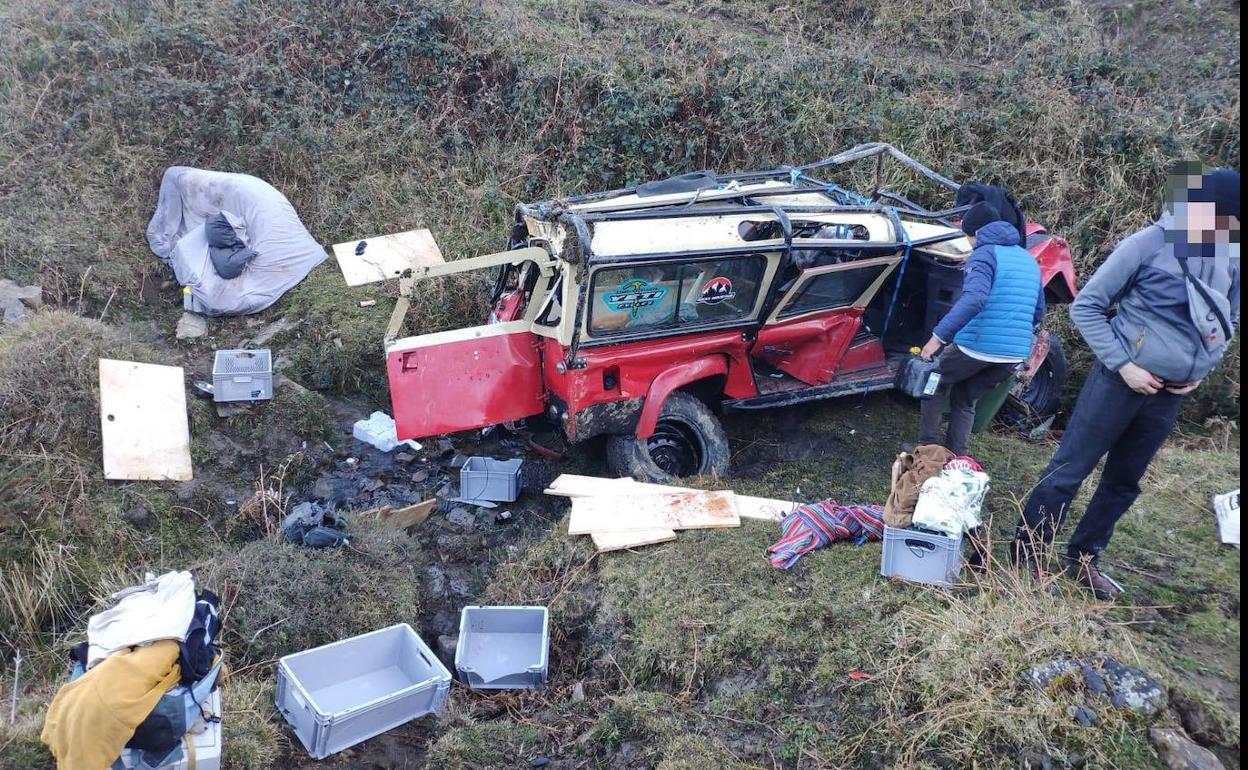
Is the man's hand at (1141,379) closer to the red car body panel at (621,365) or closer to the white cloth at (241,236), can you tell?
the red car body panel at (621,365)

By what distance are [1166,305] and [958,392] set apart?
6.04ft

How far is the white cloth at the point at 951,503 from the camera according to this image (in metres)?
3.98

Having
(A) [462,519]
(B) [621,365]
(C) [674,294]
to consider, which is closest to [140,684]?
(A) [462,519]

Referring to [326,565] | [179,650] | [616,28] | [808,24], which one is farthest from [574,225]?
[808,24]

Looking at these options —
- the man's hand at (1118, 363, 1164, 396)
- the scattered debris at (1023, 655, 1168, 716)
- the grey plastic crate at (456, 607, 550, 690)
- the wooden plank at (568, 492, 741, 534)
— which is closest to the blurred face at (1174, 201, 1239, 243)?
the man's hand at (1118, 363, 1164, 396)

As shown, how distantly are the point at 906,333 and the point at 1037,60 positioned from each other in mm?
5164

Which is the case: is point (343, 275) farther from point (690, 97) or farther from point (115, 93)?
point (690, 97)

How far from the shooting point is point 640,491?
17.8 feet

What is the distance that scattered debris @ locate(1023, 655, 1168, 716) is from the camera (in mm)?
3217

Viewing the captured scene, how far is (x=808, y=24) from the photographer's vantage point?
1060 centimetres

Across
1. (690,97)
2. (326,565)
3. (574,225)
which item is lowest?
(326,565)

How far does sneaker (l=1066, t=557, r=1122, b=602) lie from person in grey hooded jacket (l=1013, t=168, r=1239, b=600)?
0.28 meters

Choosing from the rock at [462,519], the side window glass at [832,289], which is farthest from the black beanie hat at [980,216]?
the rock at [462,519]

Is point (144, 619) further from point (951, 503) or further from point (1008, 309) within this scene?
point (1008, 309)
